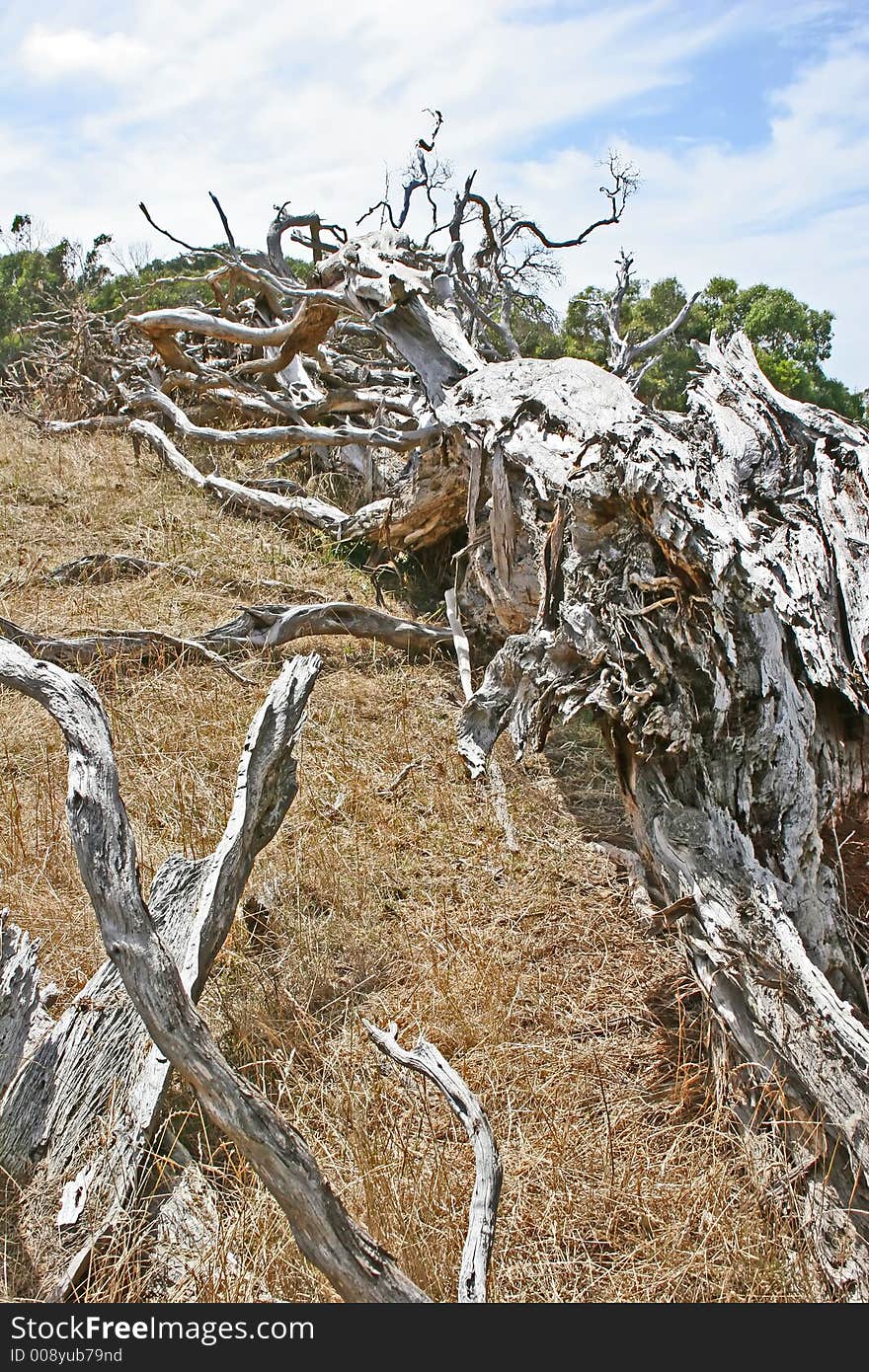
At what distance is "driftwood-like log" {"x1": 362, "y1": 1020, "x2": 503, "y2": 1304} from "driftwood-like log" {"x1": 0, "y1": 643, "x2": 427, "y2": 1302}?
109mm

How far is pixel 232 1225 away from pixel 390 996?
35.3 inches

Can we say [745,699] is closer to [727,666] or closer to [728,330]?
[727,666]

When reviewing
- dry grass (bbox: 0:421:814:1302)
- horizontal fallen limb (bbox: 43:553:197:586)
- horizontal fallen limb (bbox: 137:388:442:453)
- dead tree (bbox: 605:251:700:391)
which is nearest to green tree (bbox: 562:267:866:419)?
dead tree (bbox: 605:251:700:391)

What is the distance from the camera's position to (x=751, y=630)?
2953mm

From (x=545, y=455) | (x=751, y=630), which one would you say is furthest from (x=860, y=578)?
(x=545, y=455)

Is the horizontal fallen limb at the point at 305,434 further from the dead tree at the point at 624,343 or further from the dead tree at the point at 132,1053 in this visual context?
the dead tree at the point at 132,1053

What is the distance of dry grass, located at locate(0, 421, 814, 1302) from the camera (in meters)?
2.15

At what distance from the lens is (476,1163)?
6.70 ft

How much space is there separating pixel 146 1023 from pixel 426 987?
1.14 m

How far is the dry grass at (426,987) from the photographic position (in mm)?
A: 2152

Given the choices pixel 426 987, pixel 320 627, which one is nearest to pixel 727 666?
pixel 426 987

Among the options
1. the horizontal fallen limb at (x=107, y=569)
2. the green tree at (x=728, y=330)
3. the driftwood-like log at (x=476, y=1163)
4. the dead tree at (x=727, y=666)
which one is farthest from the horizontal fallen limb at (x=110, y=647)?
the green tree at (x=728, y=330)

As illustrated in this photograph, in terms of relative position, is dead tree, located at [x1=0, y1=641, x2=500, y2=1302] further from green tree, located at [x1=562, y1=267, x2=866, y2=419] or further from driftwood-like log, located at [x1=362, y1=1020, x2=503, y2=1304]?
green tree, located at [x1=562, y1=267, x2=866, y2=419]

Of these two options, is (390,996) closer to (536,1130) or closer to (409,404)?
(536,1130)
